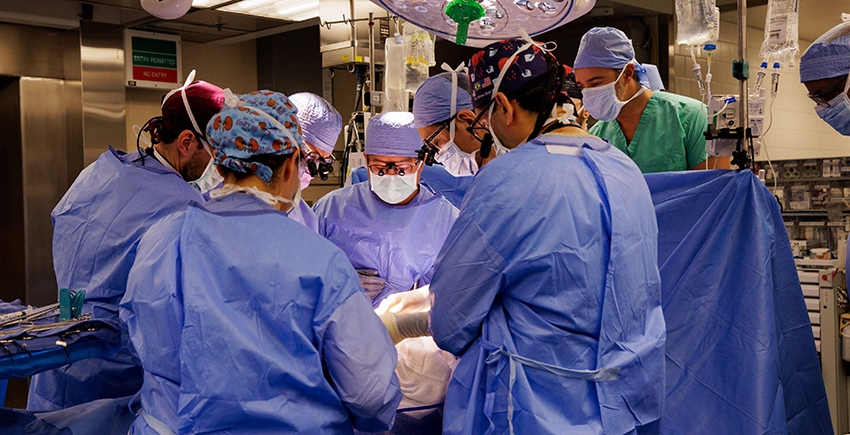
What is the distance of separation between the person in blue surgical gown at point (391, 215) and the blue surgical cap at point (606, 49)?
880 mm

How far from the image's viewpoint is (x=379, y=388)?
1479 millimetres

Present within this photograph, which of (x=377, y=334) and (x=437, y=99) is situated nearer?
(x=377, y=334)

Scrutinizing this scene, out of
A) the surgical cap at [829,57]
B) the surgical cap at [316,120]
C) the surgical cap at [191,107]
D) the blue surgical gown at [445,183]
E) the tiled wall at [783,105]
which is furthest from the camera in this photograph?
the tiled wall at [783,105]

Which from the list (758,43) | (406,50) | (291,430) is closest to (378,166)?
(406,50)

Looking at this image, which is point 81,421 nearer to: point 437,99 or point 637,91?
point 437,99

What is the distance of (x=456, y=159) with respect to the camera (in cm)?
267

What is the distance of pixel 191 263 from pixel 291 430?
1.34ft

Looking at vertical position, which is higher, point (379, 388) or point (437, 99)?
point (437, 99)

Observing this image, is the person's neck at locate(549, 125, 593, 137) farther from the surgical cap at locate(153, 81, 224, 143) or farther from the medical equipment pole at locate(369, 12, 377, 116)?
the medical equipment pole at locate(369, 12, 377, 116)

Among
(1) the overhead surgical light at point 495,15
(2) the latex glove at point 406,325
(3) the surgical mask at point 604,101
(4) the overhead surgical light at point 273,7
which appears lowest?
(2) the latex glove at point 406,325

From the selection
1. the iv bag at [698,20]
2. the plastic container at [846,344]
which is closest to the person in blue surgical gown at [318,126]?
the iv bag at [698,20]

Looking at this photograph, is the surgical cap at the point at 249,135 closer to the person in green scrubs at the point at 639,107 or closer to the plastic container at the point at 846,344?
the person in green scrubs at the point at 639,107

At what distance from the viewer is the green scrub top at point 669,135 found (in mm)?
2912

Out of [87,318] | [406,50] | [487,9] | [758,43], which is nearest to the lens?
[87,318]
